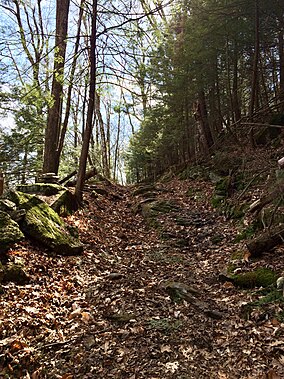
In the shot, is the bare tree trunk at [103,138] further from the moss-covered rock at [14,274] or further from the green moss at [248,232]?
the moss-covered rock at [14,274]

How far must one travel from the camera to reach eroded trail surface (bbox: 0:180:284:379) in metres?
2.84

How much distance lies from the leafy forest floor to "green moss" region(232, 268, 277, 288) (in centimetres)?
16

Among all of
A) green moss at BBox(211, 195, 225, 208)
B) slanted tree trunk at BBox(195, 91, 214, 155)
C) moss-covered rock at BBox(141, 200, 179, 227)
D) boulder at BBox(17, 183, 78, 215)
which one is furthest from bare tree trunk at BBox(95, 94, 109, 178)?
boulder at BBox(17, 183, 78, 215)

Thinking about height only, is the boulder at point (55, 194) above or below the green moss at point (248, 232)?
above

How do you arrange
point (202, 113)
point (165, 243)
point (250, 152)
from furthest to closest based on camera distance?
point (202, 113)
point (250, 152)
point (165, 243)

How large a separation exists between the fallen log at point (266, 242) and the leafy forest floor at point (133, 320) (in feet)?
0.45

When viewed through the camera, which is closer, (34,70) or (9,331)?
(9,331)

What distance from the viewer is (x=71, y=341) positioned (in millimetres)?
3258

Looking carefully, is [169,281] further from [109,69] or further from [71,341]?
[109,69]

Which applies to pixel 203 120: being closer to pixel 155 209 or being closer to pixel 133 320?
pixel 155 209

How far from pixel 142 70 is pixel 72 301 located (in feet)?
21.0

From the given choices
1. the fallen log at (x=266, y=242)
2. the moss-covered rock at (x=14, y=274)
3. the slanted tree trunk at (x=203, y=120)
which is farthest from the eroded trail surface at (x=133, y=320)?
the slanted tree trunk at (x=203, y=120)

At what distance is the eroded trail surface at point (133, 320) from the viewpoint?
2.84 m

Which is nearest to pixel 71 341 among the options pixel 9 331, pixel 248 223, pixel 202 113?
pixel 9 331
